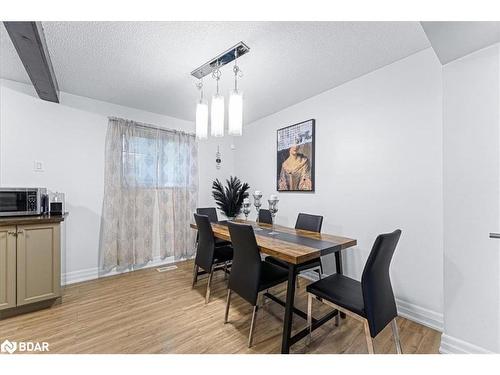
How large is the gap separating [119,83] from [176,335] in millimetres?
2635

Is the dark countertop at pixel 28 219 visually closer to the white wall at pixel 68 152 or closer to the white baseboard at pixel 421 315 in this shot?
the white wall at pixel 68 152

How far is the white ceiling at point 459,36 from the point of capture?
1.20 meters

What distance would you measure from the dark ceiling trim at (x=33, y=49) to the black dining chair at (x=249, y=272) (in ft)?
6.11

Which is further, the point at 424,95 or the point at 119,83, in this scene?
the point at 119,83

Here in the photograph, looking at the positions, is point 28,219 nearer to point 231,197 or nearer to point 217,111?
point 217,111

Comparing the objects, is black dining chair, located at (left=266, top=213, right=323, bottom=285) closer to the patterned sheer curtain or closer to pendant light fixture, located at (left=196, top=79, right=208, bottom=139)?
pendant light fixture, located at (left=196, top=79, right=208, bottom=139)

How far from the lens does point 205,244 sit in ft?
7.97

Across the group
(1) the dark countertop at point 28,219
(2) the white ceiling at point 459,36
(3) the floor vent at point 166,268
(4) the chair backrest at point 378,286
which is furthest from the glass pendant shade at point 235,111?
(3) the floor vent at point 166,268

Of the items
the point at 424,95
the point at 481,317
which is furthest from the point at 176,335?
the point at 424,95
